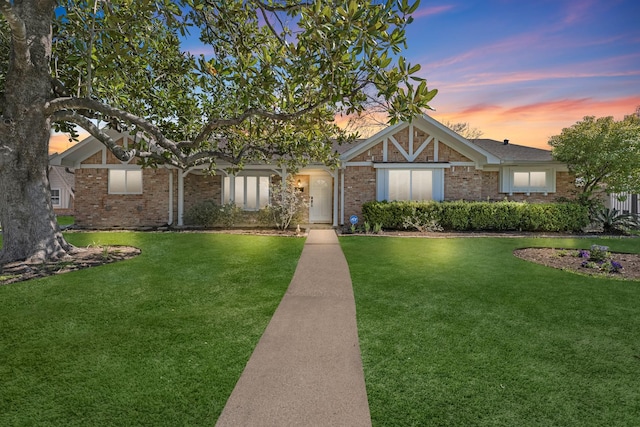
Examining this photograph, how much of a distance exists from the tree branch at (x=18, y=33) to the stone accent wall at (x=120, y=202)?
10.5 meters

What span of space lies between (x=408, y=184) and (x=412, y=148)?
73.7 inches

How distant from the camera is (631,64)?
12086 mm

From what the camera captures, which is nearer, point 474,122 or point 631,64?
point 631,64

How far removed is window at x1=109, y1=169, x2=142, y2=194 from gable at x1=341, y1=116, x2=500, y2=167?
11.2 meters

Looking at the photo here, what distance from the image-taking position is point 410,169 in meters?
17.1

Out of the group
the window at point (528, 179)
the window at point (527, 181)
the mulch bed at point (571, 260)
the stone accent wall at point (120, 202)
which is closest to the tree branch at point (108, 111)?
the mulch bed at point (571, 260)

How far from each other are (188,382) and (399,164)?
50.3 ft

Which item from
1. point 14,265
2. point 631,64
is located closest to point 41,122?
point 14,265

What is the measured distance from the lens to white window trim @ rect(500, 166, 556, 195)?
18469 millimetres

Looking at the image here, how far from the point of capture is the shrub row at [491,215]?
15250 mm

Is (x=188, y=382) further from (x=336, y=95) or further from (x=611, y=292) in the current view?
(x=611, y=292)

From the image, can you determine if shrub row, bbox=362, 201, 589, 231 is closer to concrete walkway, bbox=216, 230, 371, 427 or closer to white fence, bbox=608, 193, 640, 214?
white fence, bbox=608, 193, 640, 214

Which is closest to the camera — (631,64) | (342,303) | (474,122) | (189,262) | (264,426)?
(264,426)

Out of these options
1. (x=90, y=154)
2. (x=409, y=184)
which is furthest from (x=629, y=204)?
(x=90, y=154)
